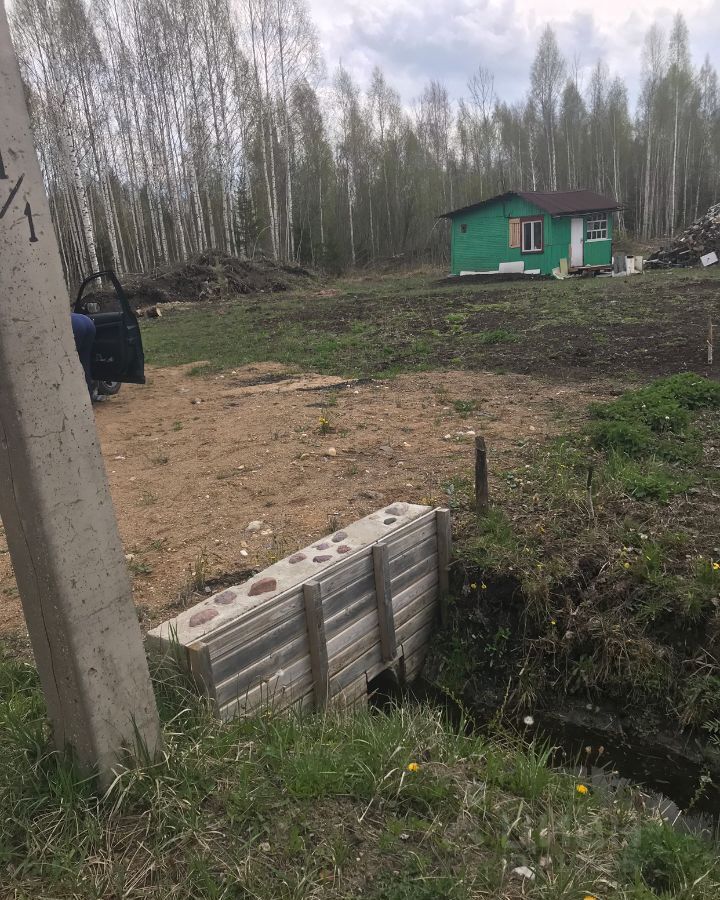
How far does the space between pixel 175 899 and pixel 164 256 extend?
36.1 meters

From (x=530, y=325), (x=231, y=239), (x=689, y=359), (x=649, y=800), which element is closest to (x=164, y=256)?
(x=231, y=239)

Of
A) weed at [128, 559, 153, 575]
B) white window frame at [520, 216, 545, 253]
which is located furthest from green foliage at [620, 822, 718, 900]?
white window frame at [520, 216, 545, 253]

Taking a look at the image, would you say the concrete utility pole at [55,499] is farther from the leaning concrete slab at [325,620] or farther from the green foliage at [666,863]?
the green foliage at [666,863]

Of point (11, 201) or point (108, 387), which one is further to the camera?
point (108, 387)

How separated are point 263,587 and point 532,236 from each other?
86.8ft

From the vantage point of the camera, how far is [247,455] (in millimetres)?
6977

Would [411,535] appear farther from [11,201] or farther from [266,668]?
[11,201]

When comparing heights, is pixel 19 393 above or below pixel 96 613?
above

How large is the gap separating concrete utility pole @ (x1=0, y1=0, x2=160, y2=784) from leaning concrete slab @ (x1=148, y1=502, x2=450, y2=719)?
95cm

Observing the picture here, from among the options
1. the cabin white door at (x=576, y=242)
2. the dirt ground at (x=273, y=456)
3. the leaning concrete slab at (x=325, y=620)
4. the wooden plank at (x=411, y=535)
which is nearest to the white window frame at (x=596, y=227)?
the cabin white door at (x=576, y=242)

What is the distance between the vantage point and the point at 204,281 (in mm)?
25828

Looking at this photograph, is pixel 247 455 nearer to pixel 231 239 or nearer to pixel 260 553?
pixel 260 553

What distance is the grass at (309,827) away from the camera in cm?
207

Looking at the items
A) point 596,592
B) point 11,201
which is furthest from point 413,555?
point 11,201
